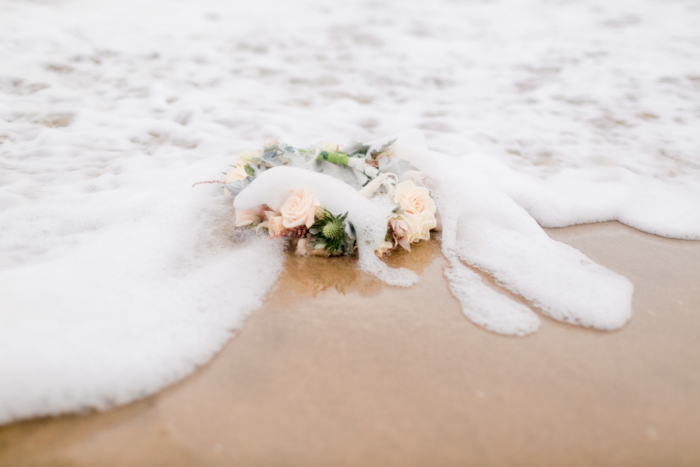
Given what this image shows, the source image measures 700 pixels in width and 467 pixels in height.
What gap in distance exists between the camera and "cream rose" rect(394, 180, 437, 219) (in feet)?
5.84

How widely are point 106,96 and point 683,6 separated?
6920mm

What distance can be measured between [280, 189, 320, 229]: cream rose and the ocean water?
205 mm

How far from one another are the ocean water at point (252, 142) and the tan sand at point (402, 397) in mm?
88

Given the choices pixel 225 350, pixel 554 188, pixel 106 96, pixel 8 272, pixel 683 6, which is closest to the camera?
pixel 225 350

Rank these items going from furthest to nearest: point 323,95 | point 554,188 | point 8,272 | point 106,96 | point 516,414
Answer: point 323,95
point 106,96
point 554,188
point 8,272
point 516,414

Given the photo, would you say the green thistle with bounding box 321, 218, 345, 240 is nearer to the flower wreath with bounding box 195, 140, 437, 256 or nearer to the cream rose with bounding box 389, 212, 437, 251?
the flower wreath with bounding box 195, 140, 437, 256

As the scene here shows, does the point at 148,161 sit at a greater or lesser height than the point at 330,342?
greater

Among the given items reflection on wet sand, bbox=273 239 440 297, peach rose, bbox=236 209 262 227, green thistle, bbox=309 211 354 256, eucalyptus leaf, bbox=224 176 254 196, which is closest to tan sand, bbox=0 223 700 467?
reflection on wet sand, bbox=273 239 440 297

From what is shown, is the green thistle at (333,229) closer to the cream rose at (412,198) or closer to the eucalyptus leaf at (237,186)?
the cream rose at (412,198)

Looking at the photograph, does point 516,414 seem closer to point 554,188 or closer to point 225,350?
point 225,350

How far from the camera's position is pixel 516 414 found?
1.20m

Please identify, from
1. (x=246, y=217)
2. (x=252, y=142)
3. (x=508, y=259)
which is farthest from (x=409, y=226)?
(x=252, y=142)

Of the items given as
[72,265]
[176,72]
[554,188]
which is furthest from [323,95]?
[72,265]

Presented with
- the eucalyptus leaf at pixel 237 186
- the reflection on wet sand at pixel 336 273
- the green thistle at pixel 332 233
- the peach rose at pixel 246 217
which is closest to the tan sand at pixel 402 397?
the reflection on wet sand at pixel 336 273
